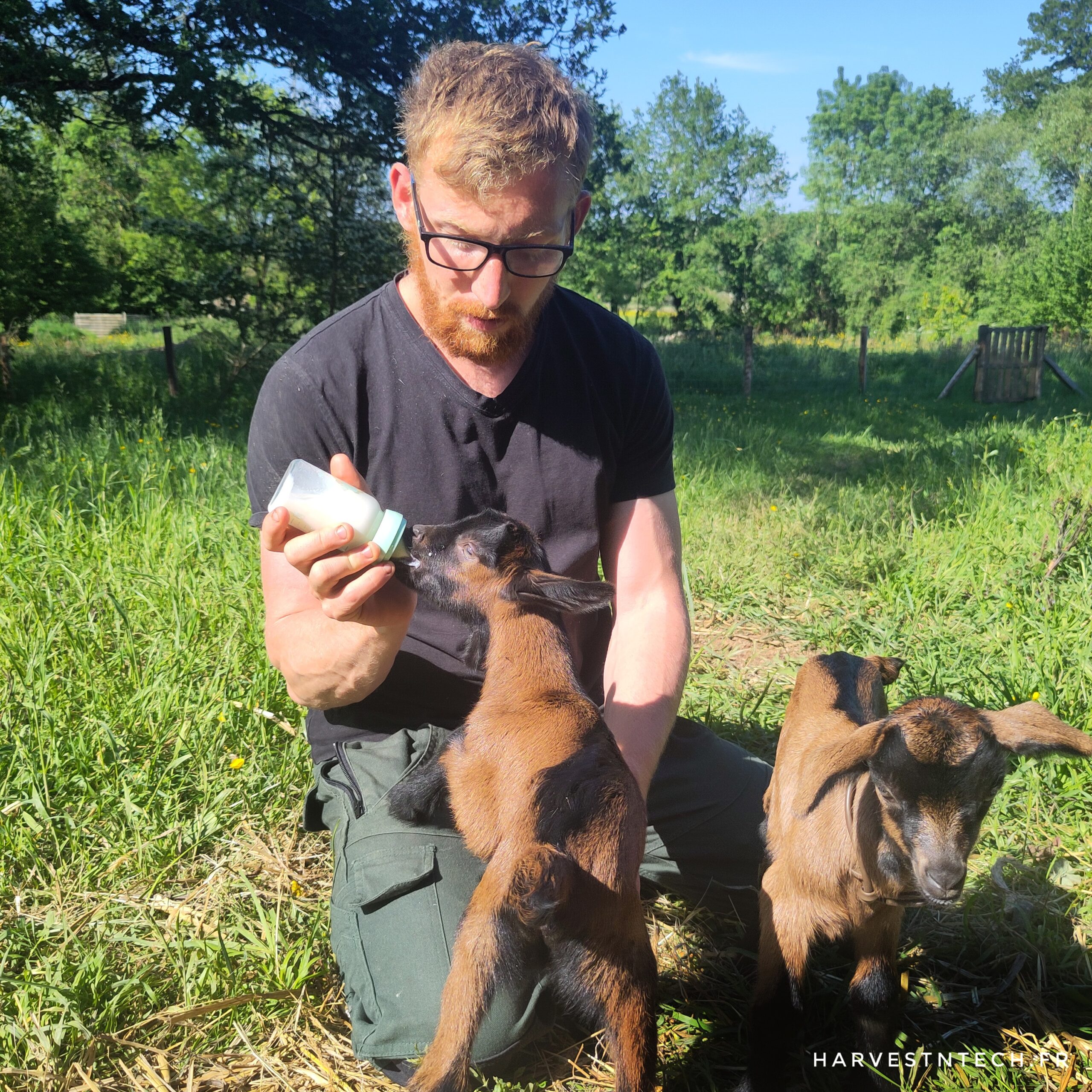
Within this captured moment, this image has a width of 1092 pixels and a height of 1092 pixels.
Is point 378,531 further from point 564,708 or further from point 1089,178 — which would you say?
point 1089,178

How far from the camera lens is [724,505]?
20.9 ft

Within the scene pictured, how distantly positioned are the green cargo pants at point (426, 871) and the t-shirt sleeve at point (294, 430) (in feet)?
2.79

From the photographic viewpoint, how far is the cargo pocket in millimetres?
2084

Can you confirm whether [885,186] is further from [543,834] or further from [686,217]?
[543,834]

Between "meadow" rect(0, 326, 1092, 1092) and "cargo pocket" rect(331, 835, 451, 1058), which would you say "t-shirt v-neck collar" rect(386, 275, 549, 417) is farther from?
"meadow" rect(0, 326, 1092, 1092)

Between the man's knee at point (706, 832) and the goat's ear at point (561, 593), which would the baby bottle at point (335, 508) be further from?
the man's knee at point (706, 832)

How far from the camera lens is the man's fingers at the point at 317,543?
166 centimetres

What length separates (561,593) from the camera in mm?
1951

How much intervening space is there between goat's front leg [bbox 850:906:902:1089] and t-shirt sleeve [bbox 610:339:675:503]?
1383mm

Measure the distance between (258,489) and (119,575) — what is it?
1944 millimetres

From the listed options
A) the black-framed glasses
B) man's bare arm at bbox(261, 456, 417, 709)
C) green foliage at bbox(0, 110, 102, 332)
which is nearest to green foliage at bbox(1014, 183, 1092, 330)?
green foliage at bbox(0, 110, 102, 332)

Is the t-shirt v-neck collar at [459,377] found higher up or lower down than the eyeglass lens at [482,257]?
lower down

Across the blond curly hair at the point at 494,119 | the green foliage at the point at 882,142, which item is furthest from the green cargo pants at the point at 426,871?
the green foliage at the point at 882,142

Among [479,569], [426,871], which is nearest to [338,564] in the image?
[479,569]
